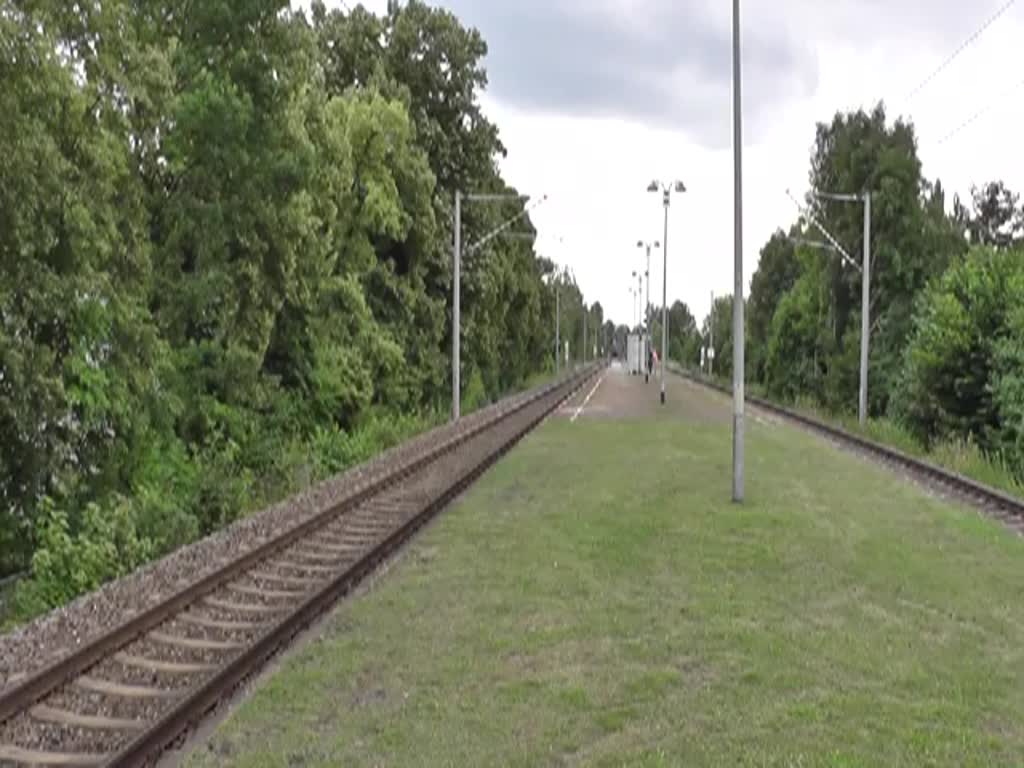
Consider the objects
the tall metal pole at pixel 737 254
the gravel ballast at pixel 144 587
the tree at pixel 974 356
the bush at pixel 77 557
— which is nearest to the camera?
the gravel ballast at pixel 144 587

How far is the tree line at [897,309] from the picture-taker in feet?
89.6

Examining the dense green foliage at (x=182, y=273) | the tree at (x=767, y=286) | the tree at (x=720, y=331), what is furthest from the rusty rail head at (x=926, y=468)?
the tree at (x=720, y=331)

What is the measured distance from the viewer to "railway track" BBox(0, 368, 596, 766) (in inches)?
281

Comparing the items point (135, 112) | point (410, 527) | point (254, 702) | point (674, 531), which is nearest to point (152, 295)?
point (135, 112)

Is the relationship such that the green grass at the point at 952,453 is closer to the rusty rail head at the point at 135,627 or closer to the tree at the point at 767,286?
the rusty rail head at the point at 135,627

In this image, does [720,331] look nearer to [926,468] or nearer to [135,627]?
[926,468]

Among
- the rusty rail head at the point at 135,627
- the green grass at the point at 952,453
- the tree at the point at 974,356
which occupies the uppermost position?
the tree at the point at 974,356

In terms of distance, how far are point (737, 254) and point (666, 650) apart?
1057 cm

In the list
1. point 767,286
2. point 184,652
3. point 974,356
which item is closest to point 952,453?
point 974,356

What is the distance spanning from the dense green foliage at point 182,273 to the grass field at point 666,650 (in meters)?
5.09

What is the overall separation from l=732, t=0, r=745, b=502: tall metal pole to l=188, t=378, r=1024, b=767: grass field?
49.9 inches

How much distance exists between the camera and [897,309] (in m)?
45.2

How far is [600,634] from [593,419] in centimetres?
3165

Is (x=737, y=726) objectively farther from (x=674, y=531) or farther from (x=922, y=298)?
(x=922, y=298)
